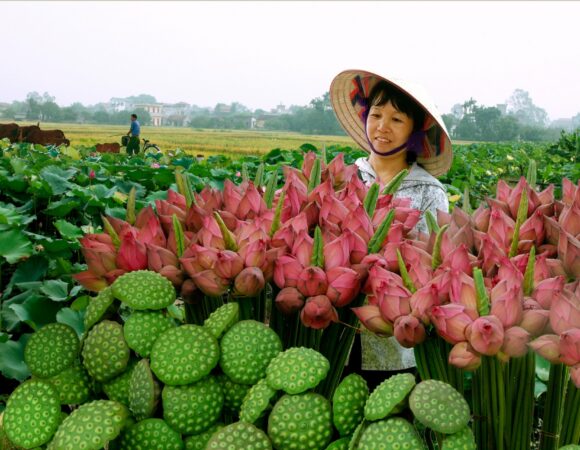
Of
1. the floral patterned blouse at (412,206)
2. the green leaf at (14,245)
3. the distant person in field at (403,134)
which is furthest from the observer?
the green leaf at (14,245)

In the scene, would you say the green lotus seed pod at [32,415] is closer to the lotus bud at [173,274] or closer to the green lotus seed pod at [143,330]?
the green lotus seed pod at [143,330]

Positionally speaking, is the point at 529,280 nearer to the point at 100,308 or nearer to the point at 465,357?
the point at 465,357

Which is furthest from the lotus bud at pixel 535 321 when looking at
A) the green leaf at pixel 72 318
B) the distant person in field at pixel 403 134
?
the green leaf at pixel 72 318

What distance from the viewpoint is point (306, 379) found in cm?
79

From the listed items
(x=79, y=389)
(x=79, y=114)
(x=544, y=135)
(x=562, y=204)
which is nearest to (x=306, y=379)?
(x=79, y=389)

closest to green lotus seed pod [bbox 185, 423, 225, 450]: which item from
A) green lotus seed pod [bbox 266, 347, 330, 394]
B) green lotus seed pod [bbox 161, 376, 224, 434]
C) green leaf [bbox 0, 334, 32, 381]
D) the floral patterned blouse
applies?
green lotus seed pod [bbox 161, 376, 224, 434]

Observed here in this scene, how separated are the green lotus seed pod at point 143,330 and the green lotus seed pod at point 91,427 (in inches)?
3.3

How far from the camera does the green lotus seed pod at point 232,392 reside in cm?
88

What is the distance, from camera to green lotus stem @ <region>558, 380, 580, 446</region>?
89cm

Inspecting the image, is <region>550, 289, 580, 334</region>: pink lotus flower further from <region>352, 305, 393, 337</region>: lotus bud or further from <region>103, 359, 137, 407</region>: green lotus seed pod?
<region>103, 359, 137, 407</region>: green lotus seed pod

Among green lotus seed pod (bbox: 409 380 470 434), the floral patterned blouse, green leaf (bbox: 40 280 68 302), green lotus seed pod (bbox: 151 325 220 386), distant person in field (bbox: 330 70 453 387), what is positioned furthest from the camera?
green leaf (bbox: 40 280 68 302)

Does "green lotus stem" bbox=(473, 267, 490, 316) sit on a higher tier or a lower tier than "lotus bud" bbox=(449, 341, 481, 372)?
higher

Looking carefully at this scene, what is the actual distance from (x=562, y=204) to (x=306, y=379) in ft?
2.07

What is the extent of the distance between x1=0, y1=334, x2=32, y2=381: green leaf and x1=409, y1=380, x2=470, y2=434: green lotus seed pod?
1.37 metres
